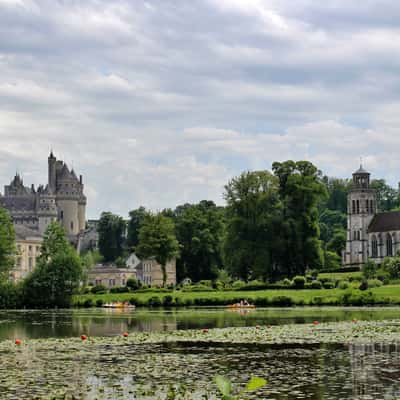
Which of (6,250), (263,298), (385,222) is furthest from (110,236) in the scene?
(263,298)

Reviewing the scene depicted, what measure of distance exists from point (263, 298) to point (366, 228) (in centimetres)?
5428

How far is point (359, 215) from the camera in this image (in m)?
123

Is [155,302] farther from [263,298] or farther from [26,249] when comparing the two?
[26,249]

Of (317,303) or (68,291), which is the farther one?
(68,291)

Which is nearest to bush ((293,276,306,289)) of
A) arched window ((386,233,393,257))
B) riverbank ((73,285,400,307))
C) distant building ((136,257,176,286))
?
riverbank ((73,285,400,307))

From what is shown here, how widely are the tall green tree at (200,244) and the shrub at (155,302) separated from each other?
110 ft

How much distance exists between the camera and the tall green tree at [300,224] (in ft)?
283

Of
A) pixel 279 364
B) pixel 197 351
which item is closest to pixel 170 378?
pixel 279 364

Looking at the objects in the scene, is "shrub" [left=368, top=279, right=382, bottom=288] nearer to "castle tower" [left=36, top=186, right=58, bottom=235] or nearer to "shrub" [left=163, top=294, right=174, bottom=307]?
"shrub" [left=163, top=294, right=174, bottom=307]

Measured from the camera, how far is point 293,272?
88.4 m

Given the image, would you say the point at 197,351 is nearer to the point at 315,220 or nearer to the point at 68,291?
the point at 68,291

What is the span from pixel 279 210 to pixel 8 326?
4357 cm

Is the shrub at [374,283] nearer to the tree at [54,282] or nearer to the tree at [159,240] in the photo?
the tree at [54,282]

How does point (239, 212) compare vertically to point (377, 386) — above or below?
above
